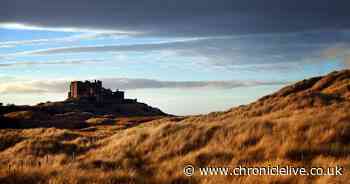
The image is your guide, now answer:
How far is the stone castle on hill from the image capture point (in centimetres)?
12038

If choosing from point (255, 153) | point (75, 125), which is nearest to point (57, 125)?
point (75, 125)

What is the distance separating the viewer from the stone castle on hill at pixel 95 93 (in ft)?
395

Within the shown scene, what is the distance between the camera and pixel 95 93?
125m
